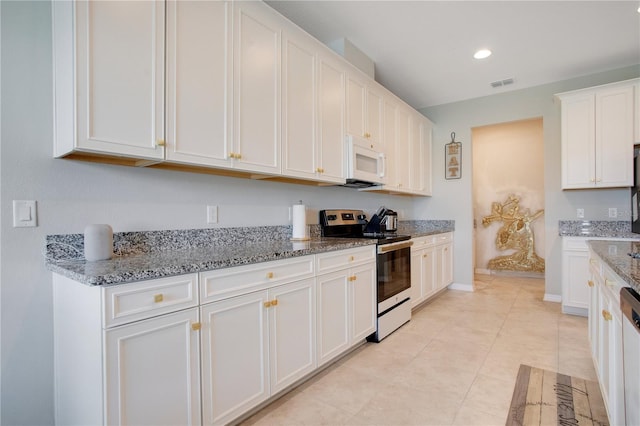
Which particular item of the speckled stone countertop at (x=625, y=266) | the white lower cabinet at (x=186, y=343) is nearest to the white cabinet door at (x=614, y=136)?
the speckled stone countertop at (x=625, y=266)

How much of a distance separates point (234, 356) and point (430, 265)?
2884 millimetres

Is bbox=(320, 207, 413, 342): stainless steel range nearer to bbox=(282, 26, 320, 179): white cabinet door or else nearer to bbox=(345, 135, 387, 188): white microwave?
bbox=(345, 135, 387, 188): white microwave

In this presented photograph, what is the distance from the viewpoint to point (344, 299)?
7.69 feet

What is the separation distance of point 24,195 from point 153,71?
31.8 inches

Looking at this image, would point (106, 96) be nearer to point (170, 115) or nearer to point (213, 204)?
point (170, 115)

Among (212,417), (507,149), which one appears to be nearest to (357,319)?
(212,417)

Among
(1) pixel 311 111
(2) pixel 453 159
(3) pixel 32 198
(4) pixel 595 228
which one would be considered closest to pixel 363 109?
(1) pixel 311 111

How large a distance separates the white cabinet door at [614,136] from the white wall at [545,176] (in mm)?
340

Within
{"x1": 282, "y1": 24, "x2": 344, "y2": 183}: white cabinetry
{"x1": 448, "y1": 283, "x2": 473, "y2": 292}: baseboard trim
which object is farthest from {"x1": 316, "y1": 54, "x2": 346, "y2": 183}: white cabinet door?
{"x1": 448, "y1": 283, "x2": 473, "y2": 292}: baseboard trim

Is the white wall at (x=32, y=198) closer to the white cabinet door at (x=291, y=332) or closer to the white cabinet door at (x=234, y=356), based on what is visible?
the white cabinet door at (x=234, y=356)

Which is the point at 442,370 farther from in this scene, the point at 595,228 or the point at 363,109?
the point at 595,228

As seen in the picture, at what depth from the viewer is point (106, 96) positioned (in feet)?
4.66

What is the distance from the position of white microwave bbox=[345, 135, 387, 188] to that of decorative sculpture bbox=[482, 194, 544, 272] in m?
3.45

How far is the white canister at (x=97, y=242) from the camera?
4.92 feet
